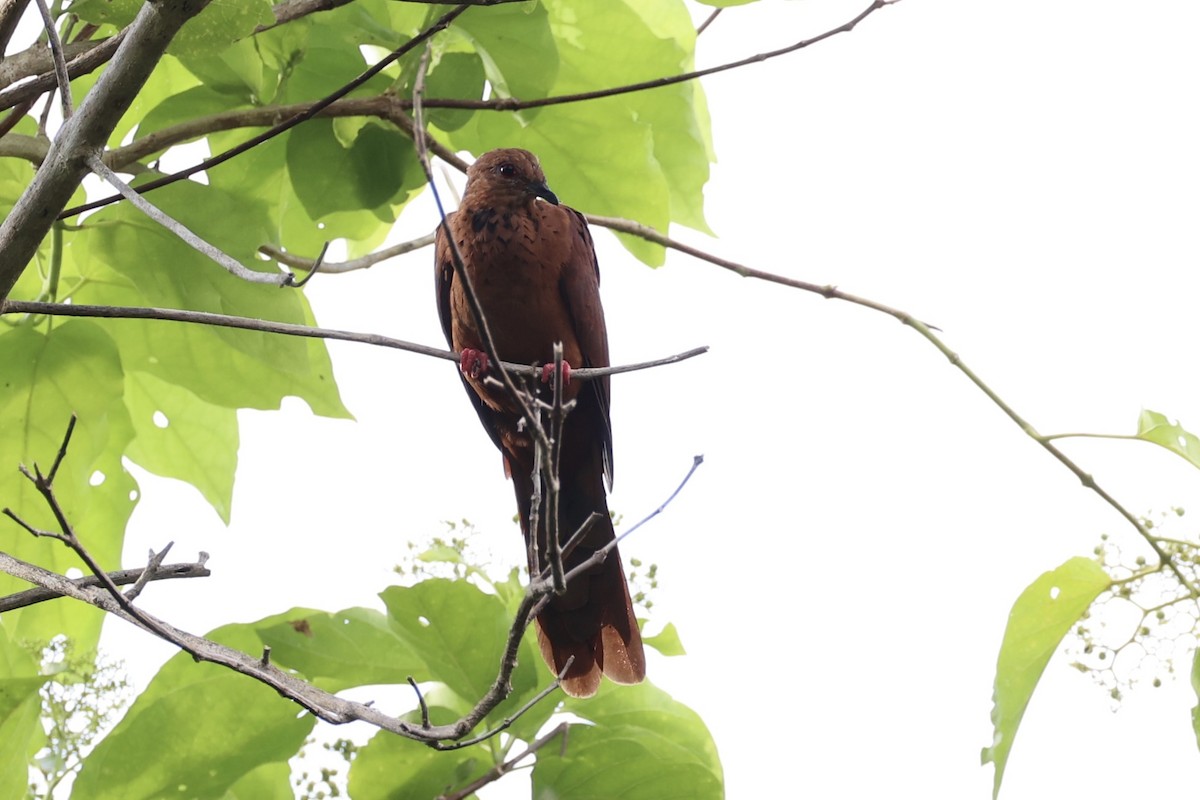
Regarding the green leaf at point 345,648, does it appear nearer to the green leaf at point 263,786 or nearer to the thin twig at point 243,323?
the green leaf at point 263,786

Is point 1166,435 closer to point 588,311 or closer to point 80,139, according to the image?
point 588,311

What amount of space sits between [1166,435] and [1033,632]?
15.3 inches

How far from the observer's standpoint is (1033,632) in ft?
6.44

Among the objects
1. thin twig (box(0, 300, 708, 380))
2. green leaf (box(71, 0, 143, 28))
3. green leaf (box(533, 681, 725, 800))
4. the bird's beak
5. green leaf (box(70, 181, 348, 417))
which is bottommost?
green leaf (box(533, 681, 725, 800))

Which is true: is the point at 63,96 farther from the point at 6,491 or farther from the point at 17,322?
the point at 6,491

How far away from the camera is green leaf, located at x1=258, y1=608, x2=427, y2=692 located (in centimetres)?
187

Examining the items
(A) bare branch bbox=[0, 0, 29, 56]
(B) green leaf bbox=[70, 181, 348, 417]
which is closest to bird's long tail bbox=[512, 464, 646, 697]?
(B) green leaf bbox=[70, 181, 348, 417]

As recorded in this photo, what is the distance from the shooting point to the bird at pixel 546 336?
2246 millimetres

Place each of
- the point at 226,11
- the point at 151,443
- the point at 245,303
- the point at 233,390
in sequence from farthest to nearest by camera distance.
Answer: the point at 151,443 < the point at 233,390 < the point at 245,303 < the point at 226,11

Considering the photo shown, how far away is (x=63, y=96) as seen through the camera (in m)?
1.20

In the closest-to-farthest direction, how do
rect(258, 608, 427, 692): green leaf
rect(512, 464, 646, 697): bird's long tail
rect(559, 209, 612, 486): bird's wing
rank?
rect(258, 608, 427, 692): green leaf < rect(512, 464, 646, 697): bird's long tail < rect(559, 209, 612, 486): bird's wing

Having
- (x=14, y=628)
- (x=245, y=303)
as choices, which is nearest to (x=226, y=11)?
(x=245, y=303)

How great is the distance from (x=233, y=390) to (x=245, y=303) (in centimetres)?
24

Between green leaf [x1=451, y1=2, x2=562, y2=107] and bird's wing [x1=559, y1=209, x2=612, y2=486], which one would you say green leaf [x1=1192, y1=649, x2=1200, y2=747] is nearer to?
bird's wing [x1=559, y1=209, x2=612, y2=486]
